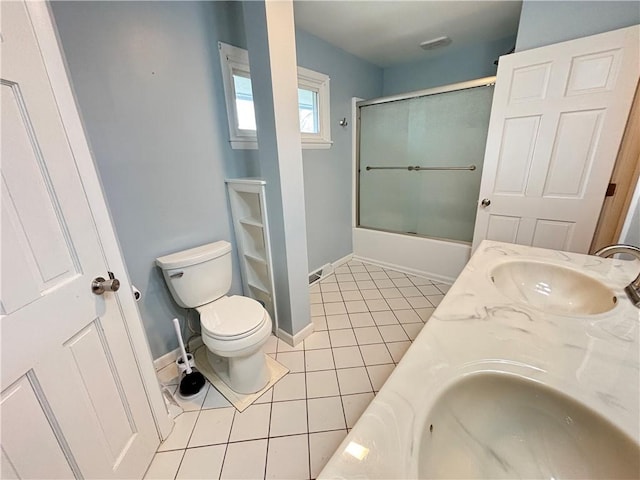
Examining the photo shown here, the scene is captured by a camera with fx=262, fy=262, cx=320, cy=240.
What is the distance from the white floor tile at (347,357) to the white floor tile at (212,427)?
2.21 ft

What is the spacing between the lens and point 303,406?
141cm

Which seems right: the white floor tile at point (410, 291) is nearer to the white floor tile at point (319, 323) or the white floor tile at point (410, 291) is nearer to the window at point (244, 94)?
the white floor tile at point (319, 323)

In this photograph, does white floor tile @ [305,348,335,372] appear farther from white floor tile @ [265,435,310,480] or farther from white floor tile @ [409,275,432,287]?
white floor tile @ [409,275,432,287]

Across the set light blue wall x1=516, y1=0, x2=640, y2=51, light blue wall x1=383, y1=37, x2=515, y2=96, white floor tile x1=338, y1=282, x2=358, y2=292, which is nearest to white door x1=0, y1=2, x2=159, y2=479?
white floor tile x1=338, y1=282, x2=358, y2=292

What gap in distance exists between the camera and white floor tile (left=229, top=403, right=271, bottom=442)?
1.27 m

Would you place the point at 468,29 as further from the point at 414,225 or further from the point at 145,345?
the point at 145,345

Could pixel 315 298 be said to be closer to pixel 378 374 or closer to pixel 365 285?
pixel 365 285

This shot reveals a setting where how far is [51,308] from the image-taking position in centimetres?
74

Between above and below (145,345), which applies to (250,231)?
above

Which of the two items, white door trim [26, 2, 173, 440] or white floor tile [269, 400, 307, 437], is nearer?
white door trim [26, 2, 173, 440]

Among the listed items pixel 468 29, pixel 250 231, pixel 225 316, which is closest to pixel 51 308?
pixel 225 316

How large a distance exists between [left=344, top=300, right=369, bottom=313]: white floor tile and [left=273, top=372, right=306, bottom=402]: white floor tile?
0.78 metres

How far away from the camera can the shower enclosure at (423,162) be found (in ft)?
8.18

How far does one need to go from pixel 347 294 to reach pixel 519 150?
179cm
